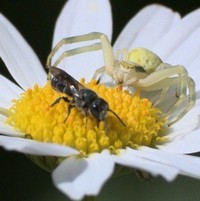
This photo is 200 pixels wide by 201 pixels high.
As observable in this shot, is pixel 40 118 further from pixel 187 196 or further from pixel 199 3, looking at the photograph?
pixel 199 3

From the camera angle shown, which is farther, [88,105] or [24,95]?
[24,95]

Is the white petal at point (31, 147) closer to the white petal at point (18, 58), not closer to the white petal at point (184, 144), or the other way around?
the white petal at point (184, 144)

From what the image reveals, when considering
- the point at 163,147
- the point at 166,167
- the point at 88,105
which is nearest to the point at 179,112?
the point at 163,147

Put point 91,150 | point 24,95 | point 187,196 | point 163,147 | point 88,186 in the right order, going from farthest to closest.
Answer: point 187,196, point 24,95, point 163,147, point 91,150, point 88,186

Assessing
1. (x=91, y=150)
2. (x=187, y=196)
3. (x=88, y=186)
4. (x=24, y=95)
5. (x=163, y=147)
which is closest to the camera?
(x=88, y=186)

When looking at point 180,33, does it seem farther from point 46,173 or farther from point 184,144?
point 46,173

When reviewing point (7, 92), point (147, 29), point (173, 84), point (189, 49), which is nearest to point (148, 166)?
point (173, 84)
